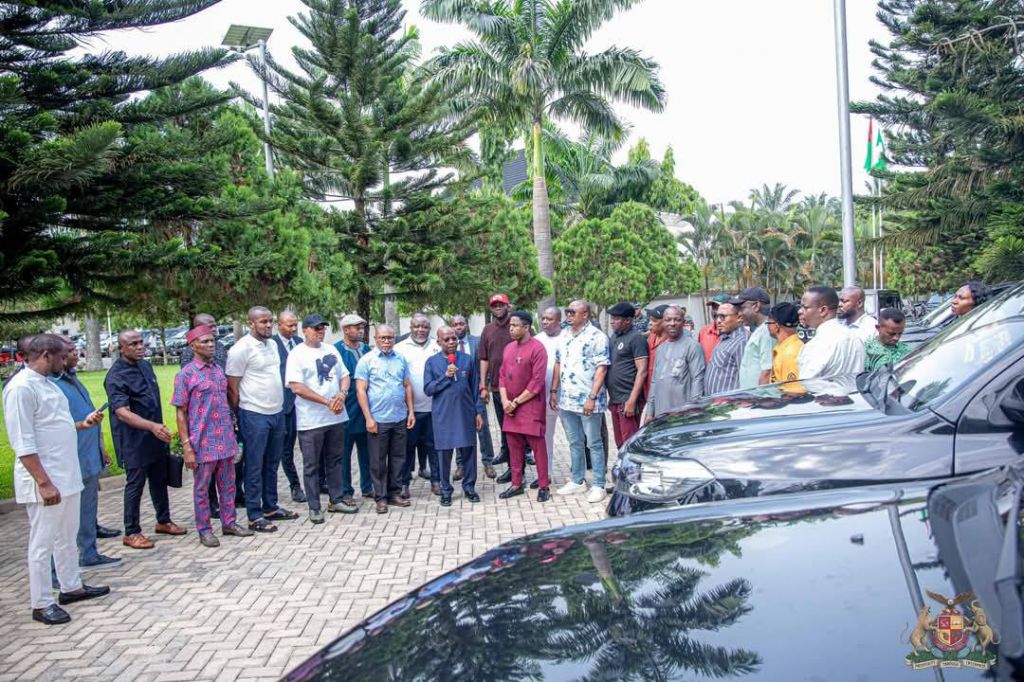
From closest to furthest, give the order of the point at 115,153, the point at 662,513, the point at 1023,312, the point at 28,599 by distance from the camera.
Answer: the point at 662,513 < the point at 1023,312 < the point at 28,599 < the point at 115,153

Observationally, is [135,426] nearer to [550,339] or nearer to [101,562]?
[101,562]

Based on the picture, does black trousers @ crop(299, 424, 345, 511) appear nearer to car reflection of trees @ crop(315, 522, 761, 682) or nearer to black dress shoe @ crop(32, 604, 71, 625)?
black dress shoe @ crop(32, 604, 71, 625)

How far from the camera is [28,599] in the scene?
5.34 metres

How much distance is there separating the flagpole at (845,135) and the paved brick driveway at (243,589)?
21.5 feet

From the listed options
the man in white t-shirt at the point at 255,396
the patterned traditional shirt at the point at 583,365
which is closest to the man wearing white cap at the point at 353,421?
the man in white t-shirt at the point at 255,396

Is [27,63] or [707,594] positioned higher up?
[27,63]

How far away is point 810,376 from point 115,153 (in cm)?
645

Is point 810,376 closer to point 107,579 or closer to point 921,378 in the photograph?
point 921,378

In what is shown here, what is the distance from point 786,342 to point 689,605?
4.61 m

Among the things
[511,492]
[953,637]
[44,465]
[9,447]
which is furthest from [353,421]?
[9,447]

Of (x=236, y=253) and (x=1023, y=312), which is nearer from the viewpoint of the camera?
(x=1023, y=312)

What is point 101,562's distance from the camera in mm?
5867

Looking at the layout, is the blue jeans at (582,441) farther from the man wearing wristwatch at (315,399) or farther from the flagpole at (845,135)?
the flagpole at (845,135)

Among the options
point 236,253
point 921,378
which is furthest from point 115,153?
point 921,378
